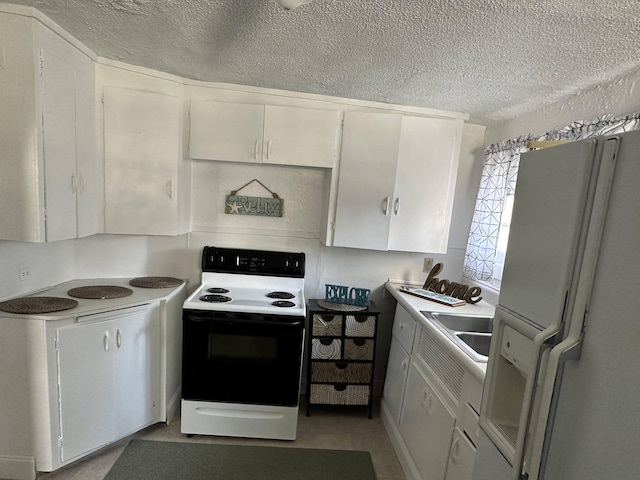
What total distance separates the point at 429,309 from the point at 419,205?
0.72m

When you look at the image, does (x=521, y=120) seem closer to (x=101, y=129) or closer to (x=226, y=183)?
(x=226, y=183)

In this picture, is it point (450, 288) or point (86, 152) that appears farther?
point (450, 288)

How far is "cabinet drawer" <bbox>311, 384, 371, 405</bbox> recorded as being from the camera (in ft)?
7.96

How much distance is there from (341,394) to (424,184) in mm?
1549

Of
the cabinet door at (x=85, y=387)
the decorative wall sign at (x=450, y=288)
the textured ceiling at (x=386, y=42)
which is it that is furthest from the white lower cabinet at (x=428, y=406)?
the cabinet door at (x=85, y=387)

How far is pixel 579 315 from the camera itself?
76cm

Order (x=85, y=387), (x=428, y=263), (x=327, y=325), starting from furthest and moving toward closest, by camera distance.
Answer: (x=428, y=263), (x=327, y=325), (x=85, y=387)

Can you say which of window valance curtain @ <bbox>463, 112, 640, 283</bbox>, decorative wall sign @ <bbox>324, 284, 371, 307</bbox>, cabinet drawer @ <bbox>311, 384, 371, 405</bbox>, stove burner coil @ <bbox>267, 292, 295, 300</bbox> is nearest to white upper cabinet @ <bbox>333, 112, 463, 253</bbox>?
window valance curtain @ <bbox>463, 112, 640, 283</bbox>

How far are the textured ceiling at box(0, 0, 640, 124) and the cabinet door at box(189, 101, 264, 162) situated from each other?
0.19 meters

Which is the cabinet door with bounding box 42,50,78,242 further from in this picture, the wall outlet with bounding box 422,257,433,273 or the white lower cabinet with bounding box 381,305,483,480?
the wall outlet with bounding box 422,257,433,273

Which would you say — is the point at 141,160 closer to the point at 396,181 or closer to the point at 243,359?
the point at 243,359

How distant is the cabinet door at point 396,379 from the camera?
2168 mm

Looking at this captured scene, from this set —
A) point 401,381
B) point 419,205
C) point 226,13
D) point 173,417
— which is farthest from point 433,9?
point 173,417

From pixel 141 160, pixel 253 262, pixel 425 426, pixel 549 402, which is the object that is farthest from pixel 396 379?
pixel 141 160
